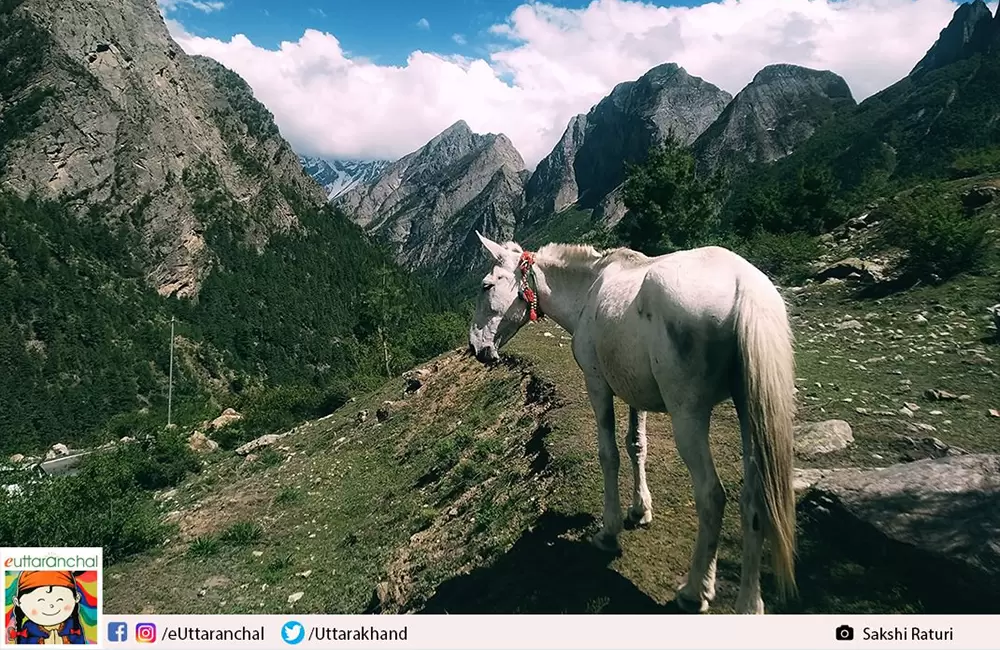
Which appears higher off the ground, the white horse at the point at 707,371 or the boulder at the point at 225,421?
the white horse at the point at 707,371

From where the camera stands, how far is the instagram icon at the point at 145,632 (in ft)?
12.5

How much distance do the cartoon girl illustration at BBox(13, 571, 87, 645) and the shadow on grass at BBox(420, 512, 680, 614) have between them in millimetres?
2507

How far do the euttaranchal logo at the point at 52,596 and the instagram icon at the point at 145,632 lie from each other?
0.24m

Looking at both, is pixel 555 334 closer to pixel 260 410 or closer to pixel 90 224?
pixel 260 410

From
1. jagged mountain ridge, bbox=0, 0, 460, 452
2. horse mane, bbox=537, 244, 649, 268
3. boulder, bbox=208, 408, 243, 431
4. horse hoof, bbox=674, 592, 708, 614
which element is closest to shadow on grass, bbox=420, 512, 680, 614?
horse hoof, bbox=674, 592, 708, 614

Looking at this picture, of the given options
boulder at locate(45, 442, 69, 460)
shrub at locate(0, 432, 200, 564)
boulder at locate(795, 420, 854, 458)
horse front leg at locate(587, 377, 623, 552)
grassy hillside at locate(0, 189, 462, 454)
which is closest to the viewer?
horse front leg at locate(587, 377, 623, 552)

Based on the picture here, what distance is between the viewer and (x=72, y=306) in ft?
243

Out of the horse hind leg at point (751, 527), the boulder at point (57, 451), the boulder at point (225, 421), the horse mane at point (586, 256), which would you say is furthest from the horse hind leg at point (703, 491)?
the boulder at point (57, 451)

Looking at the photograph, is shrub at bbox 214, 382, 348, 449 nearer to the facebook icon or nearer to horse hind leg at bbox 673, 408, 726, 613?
the facebook icon

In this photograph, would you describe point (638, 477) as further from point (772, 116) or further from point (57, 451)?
point (772, 116)

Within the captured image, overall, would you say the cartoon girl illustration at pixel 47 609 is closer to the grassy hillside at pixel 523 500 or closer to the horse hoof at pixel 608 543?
the grassy hillside at pixel 523 500

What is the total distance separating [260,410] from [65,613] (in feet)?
85.7

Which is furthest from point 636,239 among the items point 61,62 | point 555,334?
point 61,62

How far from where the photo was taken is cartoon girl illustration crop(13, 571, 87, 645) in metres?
3.72
